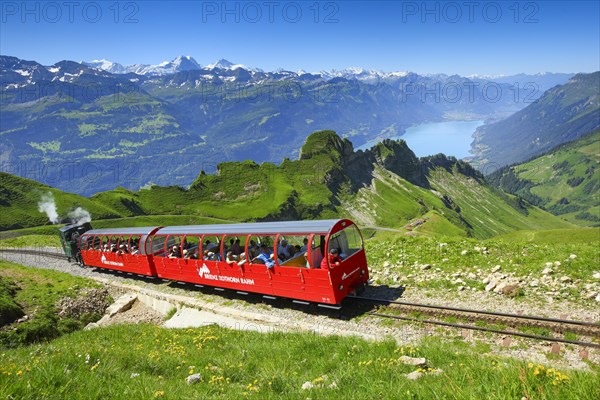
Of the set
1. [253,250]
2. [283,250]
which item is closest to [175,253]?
[253,250]

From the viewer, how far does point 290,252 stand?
1883 cm

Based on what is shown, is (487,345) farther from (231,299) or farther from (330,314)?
(231,299)

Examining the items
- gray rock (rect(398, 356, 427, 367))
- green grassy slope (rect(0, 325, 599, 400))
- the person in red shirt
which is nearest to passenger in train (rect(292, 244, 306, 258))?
the person in red shirt

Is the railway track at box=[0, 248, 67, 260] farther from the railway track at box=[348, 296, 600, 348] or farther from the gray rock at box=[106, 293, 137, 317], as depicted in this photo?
the railway track at box=[348, 296, 600, 348]

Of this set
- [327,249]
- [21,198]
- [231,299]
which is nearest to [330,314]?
[327,249]

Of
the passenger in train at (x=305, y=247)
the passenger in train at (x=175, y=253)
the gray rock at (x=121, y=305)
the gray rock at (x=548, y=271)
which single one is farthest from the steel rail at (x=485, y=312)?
the gray rock at (x=121, y=305)

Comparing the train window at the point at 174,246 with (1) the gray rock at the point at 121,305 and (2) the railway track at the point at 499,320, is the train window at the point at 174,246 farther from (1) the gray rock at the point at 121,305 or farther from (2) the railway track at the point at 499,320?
(2) the railway track at the point at 499,320

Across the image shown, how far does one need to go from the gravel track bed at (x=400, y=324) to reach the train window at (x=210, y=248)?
2.57m

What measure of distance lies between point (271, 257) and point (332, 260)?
353cm

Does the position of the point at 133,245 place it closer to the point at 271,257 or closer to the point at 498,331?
the point at 271,257

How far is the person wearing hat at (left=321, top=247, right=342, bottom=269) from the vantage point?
16.4 metres

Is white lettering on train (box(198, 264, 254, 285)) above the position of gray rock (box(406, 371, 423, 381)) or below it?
below

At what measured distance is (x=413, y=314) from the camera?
1581cm

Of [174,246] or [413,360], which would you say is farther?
[174,246]
